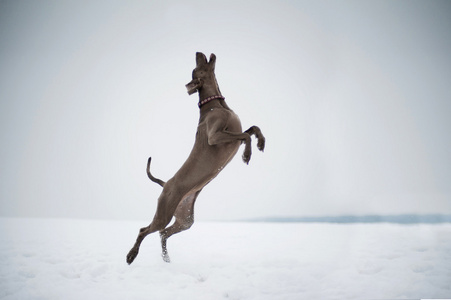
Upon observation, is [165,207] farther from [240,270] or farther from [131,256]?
[240,270]

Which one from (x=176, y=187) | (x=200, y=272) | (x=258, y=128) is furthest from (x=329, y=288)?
(x=176, y=187)

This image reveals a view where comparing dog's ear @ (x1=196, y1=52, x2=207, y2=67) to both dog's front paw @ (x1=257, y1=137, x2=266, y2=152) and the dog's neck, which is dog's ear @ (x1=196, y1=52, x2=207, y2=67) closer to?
the dog's neck

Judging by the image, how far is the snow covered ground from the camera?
2.70m

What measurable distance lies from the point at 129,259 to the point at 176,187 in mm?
1010

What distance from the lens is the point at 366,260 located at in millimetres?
3529

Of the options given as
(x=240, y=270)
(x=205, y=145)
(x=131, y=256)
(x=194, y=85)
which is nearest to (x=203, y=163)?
(x=205, y=145)

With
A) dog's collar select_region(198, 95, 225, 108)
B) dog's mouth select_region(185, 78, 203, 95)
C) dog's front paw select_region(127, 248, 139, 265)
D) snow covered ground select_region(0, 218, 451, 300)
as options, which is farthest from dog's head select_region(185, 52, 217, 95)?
snow covered ground select_region(0, 218, 451, 300)

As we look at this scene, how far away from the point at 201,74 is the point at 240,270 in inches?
89.5

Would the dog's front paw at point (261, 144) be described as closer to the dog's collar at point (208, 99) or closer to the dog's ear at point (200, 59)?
the dog's collar at point (208, 99)

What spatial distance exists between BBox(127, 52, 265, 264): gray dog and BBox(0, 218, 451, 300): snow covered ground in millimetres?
562

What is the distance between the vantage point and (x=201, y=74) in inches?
144

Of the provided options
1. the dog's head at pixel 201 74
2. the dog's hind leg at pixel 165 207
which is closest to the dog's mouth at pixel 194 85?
the dog's head at pixel 201 74

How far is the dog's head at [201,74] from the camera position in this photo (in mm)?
3615

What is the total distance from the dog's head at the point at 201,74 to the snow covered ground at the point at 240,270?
2.10 metres
